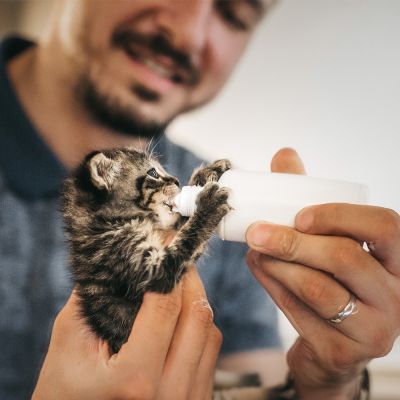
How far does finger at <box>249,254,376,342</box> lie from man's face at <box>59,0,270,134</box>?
0.55 meters

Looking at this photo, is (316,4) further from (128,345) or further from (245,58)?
(128,345)

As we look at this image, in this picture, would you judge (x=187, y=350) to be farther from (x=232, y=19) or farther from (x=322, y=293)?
(x=232, y=19)

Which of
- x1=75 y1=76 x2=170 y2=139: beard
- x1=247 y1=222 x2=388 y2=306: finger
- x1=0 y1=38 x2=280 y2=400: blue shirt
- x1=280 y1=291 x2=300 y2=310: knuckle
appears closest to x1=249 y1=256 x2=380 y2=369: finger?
x1=280 y1=291 x2=300 y2=310: knuckle

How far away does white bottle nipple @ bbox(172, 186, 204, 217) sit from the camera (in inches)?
28.8

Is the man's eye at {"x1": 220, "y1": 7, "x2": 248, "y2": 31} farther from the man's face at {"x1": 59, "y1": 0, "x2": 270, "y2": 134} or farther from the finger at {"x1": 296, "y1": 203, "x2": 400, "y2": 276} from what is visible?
the finger at {"x1": 296, "y1": 203, "x2": 400, "y2": 276}

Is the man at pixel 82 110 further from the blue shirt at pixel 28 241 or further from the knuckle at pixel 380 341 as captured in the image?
the knuckle at pixel 380 341

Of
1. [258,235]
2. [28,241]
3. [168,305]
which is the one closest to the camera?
[258,235]

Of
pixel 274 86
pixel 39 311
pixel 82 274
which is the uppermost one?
pixel 274 86

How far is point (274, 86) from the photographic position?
3.43 feet

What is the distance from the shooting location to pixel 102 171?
80cm

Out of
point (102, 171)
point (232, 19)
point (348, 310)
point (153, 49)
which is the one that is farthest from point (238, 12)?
point (348, 310)

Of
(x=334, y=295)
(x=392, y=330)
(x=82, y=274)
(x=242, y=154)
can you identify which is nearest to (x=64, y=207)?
(x=82, y=274)

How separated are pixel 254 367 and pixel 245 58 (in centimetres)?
85

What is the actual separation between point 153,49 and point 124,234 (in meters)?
0.52
